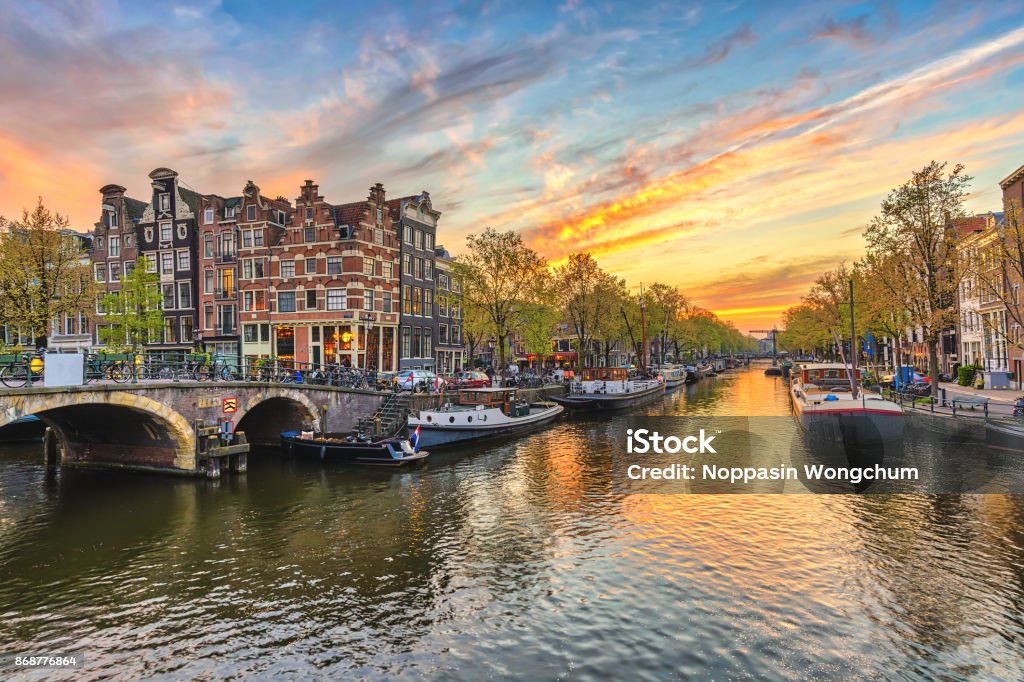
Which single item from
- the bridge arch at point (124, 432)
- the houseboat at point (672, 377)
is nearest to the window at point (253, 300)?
the bridge arch at point (124, 432)

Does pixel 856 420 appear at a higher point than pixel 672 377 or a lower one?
lower

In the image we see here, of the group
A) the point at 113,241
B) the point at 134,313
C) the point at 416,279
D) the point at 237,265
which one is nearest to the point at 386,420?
the point at 416,279

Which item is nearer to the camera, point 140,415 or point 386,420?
point 140,415

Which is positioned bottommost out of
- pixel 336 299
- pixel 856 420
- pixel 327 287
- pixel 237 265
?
pixel 856 420

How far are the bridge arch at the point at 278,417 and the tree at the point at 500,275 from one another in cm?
2130

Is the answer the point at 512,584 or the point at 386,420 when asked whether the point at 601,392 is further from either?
the point at 512,584

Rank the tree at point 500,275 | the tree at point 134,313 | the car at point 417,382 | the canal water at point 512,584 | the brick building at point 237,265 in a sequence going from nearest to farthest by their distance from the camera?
the canal water at point 512,584 → the car at point 417,382 → the tree at point 134,313 → the tree at point 500,275 → the brick building at point 237,265

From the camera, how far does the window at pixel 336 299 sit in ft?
177

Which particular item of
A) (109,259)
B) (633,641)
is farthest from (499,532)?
(109,259)

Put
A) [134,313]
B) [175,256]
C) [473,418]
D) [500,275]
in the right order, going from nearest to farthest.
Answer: [473,418] < [134,313] < [500,275] < [175,256]

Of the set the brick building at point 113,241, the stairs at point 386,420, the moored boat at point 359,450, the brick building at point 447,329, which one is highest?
the brick building at point 113,241

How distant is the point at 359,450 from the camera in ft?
101

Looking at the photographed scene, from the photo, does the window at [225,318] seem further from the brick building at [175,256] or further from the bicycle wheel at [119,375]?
the bicycle wheel at [119,375]

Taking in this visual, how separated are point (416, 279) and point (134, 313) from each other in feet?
87.6
